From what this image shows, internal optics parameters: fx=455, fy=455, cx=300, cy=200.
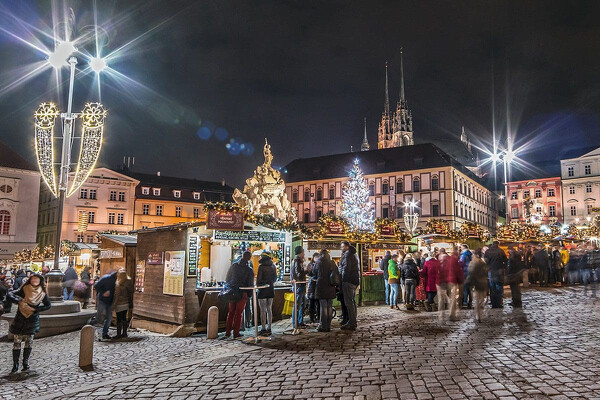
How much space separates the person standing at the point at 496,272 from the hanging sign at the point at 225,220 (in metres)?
7.86

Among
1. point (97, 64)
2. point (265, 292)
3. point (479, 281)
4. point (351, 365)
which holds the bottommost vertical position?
point (351, 365)

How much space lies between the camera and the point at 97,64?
12742 millimetres

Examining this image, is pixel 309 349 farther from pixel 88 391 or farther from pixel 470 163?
pixel 470 163

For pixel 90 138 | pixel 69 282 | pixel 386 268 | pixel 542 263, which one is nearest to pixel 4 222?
pixel 69 282

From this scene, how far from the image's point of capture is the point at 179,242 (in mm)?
12414

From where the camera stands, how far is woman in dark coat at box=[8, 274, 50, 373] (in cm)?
805

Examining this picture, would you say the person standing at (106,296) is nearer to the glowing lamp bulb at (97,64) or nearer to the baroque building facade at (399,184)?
the glowing lamp bulb at (97,64)

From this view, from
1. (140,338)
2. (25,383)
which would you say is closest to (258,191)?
(140,338)

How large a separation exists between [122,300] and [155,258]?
2.08 metres

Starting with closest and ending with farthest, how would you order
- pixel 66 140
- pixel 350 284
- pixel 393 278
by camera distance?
pixel 350 284, pixel 66 140, pixel 393 278

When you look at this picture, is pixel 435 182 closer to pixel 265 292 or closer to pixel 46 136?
pixel 46 136

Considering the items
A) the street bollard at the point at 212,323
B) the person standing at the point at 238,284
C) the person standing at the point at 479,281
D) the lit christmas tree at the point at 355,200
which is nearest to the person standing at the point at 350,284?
the person standing at the point at 238,284

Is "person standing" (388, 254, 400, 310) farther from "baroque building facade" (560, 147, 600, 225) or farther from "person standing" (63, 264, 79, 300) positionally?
"baroque building facade" (560, 147, 600, 225)

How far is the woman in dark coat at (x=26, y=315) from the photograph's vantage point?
26.4 feet
